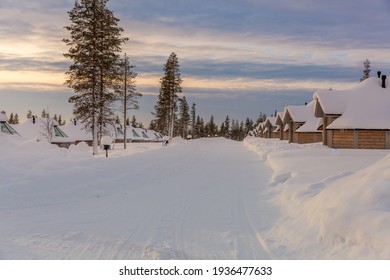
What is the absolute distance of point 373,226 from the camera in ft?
19.4

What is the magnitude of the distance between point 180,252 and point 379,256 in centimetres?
300

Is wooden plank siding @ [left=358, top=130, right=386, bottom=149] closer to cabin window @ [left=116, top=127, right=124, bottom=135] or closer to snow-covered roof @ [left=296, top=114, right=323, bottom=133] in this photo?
snow-covered roof @ [left=296, top=114, right=323, bottom=133]

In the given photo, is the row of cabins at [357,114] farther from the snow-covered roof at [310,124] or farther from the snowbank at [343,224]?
the snowbank at [343,224]

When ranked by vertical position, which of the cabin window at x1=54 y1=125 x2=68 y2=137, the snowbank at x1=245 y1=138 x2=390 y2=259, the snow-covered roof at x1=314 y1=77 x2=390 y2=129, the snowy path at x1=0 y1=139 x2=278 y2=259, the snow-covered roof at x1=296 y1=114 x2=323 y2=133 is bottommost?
the snowy path at x1=0 y1=139 x2=278 y2=259

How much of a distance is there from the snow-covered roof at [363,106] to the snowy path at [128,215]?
18920mm

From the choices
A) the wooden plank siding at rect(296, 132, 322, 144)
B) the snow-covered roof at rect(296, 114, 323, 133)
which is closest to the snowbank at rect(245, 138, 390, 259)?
the snow-covered roof at rect(296, 114, 323, 133)

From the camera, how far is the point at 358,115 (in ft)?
105

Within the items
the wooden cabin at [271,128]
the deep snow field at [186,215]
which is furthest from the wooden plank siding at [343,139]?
the wooden cabin at [271,128]

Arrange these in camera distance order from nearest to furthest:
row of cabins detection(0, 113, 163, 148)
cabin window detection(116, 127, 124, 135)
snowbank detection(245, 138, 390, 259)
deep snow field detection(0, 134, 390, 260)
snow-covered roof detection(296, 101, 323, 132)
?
snowbank detection(245, 138, 390, 259), deep snow field detection(0, 134, 390, 260), snow-covered roof detection(296, 101, 323, 132), row of cabins detection(0, 113, 163, 148), cabin window detection(116, 127, 124, 135)

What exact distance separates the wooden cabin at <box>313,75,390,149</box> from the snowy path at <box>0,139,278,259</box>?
61.7 feet

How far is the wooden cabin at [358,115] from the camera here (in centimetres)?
3131

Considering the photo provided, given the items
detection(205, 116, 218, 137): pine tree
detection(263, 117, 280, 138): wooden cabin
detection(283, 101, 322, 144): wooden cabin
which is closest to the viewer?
detection(283, 101, 322, 144): wooden cabin

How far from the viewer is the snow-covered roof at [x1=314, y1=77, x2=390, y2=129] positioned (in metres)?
31.3
